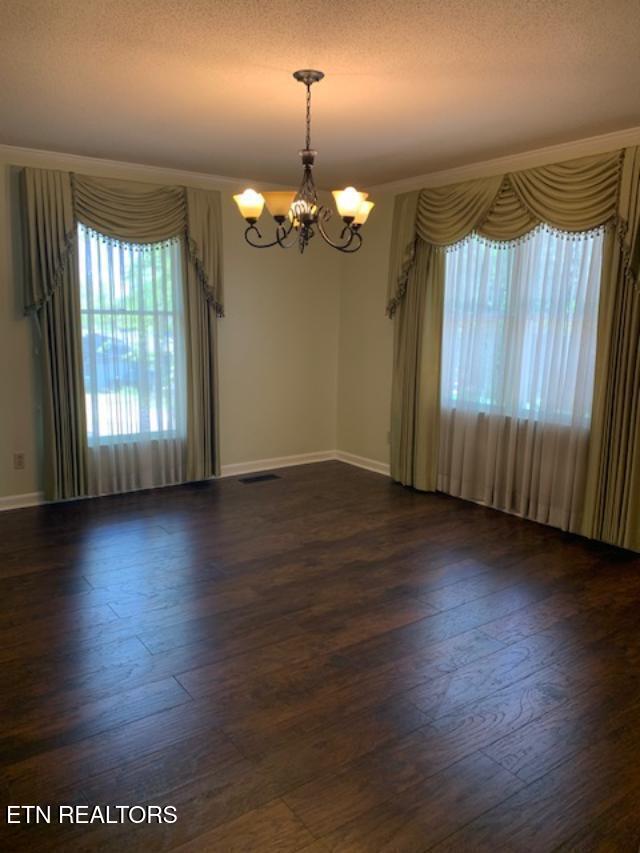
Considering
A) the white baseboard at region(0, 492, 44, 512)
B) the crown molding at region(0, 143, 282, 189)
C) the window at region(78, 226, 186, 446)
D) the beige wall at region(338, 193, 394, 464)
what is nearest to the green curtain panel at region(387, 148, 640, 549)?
the beige wall at region(338, 193, 394, 464)

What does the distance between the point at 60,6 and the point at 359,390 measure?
4.27 meters

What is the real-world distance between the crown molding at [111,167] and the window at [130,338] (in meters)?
0.48

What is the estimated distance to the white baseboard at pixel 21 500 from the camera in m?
4.68

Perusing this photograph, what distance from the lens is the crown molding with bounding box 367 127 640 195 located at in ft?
12.6

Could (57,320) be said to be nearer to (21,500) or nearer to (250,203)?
(21,500)

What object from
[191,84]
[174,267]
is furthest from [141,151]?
[191,84]

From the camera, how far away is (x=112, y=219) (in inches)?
185

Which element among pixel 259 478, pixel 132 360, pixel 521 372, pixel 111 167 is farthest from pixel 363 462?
pixel 111 167

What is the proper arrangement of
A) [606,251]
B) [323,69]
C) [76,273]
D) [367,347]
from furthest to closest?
1. [367,347]
2. [76,273]
3. [606,251]
4. [323,69]

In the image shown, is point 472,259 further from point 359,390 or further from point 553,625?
point 553,625

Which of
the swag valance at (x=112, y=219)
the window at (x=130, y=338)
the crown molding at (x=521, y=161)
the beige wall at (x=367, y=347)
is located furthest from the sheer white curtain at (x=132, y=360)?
the crown molding at (x=521, y=161)

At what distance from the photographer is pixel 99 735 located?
2188 millimetres

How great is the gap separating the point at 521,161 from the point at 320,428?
3.09 metres

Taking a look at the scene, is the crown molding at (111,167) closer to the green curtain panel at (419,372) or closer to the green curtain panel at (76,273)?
the green curtain panel at (76,273)
